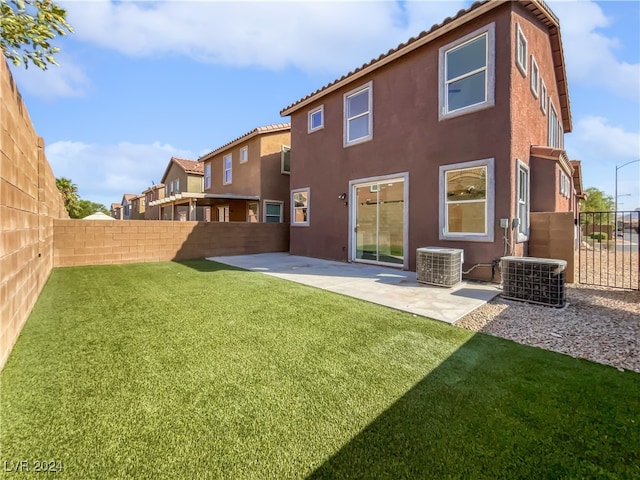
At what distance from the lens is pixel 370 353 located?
132 inches

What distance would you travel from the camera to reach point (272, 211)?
16.9 meters

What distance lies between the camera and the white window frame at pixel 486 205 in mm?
7234

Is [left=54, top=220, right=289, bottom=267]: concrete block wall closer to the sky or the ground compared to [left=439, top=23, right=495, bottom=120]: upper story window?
closer to the ground

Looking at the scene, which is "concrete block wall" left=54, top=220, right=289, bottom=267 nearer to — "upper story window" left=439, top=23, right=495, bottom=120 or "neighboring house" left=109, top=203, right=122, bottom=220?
"upper story window" left=439, top=23, right=495, bottom=120

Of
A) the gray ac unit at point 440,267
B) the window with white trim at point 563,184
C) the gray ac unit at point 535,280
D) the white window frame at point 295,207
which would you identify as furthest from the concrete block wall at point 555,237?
the white window frame at point 295,207

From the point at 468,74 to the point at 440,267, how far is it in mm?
5233

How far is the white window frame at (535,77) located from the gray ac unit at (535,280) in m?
6.54

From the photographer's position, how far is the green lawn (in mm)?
1836

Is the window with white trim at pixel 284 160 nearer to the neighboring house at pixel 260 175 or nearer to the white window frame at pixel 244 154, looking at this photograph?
the neighboring house at pixel 260 175

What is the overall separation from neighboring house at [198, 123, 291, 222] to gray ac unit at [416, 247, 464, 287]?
1111cm

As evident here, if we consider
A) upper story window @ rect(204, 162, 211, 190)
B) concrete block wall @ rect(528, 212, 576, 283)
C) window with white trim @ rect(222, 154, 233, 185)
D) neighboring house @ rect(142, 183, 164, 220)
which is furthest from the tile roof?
concrete block wall @ rect(528, 212, 576, 283)

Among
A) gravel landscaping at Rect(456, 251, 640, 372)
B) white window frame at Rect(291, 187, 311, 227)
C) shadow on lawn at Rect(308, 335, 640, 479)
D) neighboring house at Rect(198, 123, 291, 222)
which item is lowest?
shadow on lawn at Rect(308, 335, 640, 479)

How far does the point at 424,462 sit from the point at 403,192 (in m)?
8.11

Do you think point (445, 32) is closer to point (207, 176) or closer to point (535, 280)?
point (535, 280)
